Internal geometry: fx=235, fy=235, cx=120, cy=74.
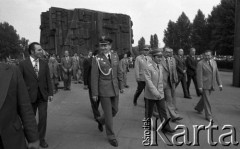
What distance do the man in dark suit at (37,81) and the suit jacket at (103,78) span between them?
2.95ft

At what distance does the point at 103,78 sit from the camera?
465 cm

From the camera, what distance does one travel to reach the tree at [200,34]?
49.0 m

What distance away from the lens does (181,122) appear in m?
5.88

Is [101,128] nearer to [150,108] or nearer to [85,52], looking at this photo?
[150,108]

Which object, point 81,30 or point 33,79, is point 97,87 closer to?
point 33,79

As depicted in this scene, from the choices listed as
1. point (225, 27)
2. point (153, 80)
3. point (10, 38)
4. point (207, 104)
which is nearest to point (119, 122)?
point (153, 80)

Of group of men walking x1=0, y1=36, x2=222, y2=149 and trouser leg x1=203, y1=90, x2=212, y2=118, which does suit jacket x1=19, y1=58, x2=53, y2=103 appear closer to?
group of men walking x1=0, y1=36, x2=222, y2=149

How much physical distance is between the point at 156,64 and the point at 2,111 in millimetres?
3523

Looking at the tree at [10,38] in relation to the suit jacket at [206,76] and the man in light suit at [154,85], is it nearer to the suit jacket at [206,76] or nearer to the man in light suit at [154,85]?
the suit jacket at [206,76]

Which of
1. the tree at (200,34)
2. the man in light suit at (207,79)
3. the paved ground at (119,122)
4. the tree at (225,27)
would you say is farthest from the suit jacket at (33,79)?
the tree at (200,34)

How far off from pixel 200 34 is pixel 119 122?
51.6 metres

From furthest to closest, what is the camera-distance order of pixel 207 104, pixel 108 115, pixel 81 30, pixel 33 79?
1. pixel 81 30
2. pixel 207 104
3. pixel 108 115
4. pixel 33 79

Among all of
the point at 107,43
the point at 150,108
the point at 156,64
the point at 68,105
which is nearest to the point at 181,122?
→ the point at 150,108

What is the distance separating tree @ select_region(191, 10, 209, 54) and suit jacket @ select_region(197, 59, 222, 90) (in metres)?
43.8
